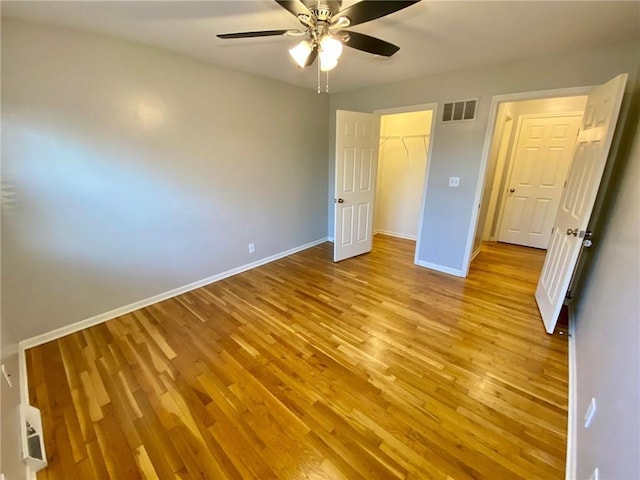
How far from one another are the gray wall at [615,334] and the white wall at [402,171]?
2.59m

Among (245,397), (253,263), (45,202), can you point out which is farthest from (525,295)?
(45,202)

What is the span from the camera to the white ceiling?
1653 millimetres

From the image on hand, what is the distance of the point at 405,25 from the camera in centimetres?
188

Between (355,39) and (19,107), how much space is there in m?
2.34

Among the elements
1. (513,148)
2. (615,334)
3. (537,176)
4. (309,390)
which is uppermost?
(513,148)

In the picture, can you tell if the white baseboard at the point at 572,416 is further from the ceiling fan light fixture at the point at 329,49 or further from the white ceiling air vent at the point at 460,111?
the ceiling fan light fixture at the point at 329,49

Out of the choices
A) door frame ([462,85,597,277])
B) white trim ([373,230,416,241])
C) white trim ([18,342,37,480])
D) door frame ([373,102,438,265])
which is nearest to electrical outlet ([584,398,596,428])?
door frame ([462,85,597,277])

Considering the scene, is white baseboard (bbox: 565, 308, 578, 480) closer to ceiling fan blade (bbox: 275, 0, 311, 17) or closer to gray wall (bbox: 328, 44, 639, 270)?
gray wall (bbox: 328, 44, 639, 270)

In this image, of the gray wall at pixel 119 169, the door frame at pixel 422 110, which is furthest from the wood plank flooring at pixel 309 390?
the door frame at pixel 422 110

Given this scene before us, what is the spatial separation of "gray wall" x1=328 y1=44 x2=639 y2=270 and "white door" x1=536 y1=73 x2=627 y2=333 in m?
0.29

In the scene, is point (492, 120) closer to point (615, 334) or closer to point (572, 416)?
point (615, 334)

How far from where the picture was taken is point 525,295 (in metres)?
2.97

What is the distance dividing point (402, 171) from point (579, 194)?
9.50ft

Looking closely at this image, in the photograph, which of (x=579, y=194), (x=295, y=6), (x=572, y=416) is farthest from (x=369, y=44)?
(x=572, y=416)
